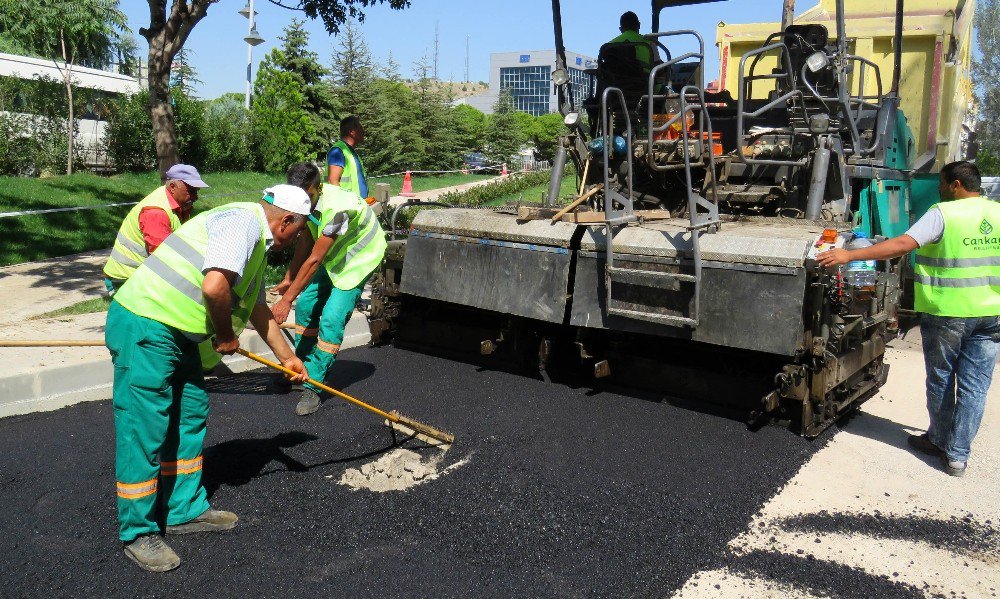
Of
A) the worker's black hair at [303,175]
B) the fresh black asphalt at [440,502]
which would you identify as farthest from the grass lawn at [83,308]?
the worker's black hair at [303,175]

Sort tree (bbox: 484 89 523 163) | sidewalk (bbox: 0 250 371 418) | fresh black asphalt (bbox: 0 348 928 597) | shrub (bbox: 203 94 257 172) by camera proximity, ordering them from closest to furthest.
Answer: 1. fresh black asphalt (bbox: 0 348 928 597)
2. sidewalk (bbox: 0 250 371 418)
3. shrub (bbox: 203 94 257 172)
4. tree (bbox: 484 89 523 163)

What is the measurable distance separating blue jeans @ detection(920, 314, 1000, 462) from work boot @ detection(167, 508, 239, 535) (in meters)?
3.36

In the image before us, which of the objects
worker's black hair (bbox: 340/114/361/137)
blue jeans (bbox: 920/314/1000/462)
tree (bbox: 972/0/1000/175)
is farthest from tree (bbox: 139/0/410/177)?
tree (bbox: 972/0/1000/175)

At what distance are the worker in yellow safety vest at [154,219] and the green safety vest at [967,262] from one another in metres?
3.74

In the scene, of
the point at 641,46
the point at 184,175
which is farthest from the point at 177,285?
the point at 641,46

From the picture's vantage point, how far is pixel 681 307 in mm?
4469

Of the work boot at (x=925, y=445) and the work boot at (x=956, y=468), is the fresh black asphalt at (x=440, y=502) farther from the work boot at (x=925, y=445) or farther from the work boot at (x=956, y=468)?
the work boot at (x=956, y=468)

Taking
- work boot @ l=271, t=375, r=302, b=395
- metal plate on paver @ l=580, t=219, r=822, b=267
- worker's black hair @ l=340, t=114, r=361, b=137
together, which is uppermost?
worker's black hair @ l=340, t=114, r=361, b=137

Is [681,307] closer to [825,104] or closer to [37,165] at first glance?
[825,104]

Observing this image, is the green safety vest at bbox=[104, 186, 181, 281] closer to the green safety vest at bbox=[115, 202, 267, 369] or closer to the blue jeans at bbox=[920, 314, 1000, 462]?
the green safety vest at bbox=[115, 202, 267, 369]

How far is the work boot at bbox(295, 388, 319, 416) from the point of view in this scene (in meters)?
4.71

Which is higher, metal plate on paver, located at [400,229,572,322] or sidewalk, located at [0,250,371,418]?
metal plate on paver, located at [400,229,572,322]

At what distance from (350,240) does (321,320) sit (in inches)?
19.2

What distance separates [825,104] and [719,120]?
0.86 metres
